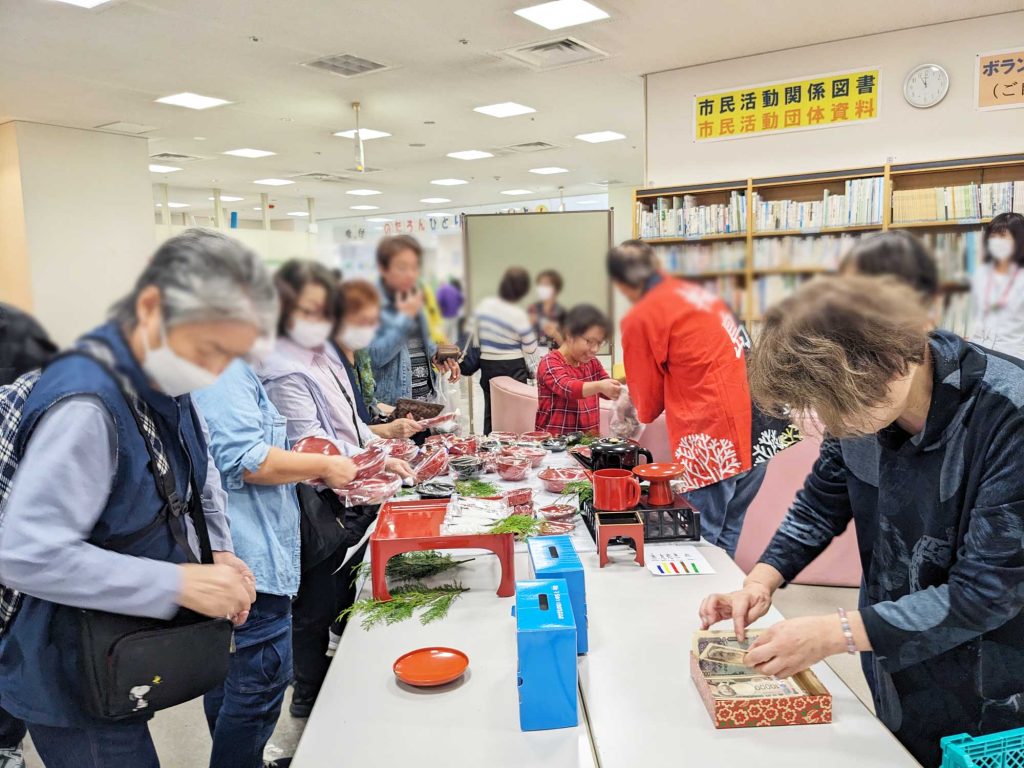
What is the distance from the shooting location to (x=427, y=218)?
57 centimetres

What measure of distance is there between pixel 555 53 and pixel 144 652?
542 cm

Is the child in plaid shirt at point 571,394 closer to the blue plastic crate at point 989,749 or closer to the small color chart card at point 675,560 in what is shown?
the small color chart card at point 675,560

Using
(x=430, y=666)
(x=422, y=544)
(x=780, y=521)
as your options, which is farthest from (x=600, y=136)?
(x=430, y=666)

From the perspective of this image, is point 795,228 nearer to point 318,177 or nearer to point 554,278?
point 554,278

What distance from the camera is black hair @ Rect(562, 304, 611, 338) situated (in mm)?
650

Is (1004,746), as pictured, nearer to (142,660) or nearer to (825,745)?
(825,745)

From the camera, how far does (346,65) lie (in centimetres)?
566

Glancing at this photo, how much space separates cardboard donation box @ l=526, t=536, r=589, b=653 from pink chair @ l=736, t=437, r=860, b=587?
2409 millimetres

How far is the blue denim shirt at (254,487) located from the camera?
1613 mm

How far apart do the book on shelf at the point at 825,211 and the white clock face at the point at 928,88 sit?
5319 millimetres

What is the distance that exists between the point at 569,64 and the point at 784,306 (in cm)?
568

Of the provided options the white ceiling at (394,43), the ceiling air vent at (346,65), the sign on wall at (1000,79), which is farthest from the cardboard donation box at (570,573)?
the sign on wall at (1000,79)

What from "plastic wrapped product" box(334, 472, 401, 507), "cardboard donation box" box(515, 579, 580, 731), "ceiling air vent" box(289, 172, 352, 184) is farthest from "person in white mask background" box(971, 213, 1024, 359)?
"plastic wrapped product" box(334, 472, 401, 507)

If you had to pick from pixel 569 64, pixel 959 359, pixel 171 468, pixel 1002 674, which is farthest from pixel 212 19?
pixel 1002 674
